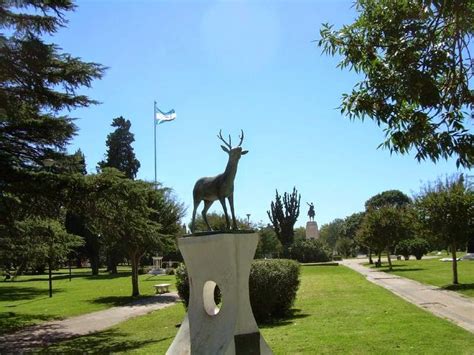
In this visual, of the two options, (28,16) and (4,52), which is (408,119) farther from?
(28,16)

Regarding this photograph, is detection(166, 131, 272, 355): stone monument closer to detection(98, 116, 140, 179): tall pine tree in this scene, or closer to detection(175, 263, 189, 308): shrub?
detection(175, 263, 189, 308): shrub

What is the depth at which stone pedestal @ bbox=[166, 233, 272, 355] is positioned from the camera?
24.7ft

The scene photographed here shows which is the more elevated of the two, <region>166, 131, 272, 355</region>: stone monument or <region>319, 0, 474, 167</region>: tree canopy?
<region>319, 0, 474, 167</region>: tree canopy

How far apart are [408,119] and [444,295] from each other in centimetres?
1465

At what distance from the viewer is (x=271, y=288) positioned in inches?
563

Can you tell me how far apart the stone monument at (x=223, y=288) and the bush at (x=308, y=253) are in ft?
143

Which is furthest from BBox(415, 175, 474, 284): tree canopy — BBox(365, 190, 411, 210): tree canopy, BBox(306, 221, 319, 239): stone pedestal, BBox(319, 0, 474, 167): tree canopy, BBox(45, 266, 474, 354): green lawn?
BBox(365, 190, 411, 210): tree canopy

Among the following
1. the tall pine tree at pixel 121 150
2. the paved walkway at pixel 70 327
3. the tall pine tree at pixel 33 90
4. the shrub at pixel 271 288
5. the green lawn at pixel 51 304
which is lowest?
the green lawn at pixel 51 304

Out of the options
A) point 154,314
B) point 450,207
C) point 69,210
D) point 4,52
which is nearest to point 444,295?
point 450,207

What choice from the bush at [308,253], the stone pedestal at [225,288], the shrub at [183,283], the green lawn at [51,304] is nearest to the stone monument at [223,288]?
the stone pedestal at [225,288]

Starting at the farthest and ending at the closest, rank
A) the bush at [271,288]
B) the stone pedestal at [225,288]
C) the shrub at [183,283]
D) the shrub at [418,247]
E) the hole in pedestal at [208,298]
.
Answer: the shrub at [418,247], the shrub at [183,283], the bush at [271,288], the hole in pedestal at [208,298], the stone pedestal at [225,288]

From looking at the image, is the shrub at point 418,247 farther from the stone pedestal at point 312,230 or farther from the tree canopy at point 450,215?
the tree canopy at point 450,215

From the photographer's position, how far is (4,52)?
13648 mm

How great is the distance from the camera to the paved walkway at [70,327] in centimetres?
1371
